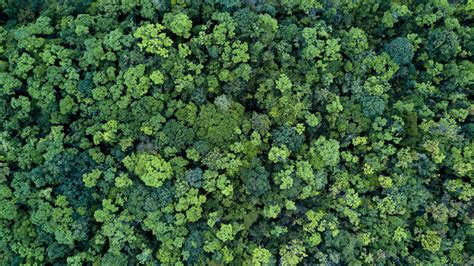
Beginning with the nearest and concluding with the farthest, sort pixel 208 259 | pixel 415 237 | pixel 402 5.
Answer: pixel 208 259, pixel 415 237, pixel 402 5

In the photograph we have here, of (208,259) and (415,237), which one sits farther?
(415,237)

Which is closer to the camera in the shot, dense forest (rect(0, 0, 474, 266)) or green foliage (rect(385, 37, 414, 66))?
dense forest (rect(0, 0, 474, 266))

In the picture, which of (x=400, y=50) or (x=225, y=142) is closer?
(x=225, y=142)

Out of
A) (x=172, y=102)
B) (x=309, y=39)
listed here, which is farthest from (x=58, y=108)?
(x=309, y=39)

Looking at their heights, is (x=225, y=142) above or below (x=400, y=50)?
below

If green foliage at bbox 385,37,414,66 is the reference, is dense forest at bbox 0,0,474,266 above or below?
below

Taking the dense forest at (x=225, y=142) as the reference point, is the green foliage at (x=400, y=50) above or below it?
above

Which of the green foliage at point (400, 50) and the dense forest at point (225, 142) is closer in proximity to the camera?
the dense forest at point (225, 142)

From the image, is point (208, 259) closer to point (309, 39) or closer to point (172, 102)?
point (172, 102)
